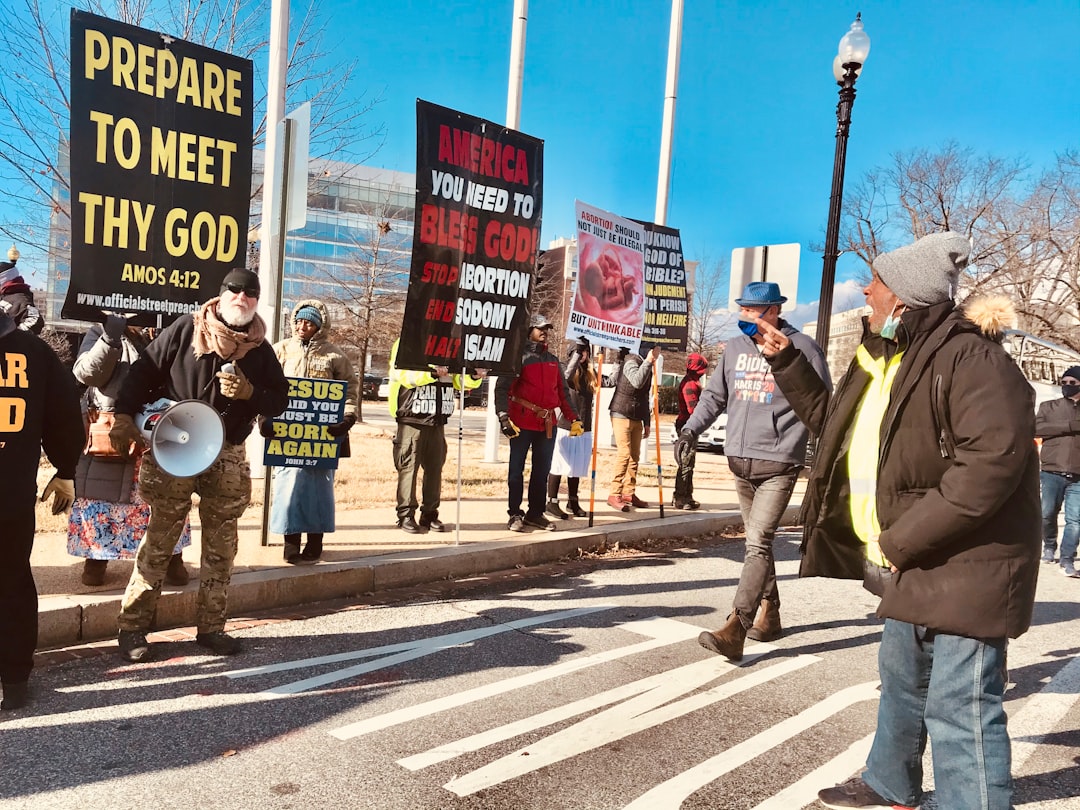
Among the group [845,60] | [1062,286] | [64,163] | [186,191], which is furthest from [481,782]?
[1062,286]

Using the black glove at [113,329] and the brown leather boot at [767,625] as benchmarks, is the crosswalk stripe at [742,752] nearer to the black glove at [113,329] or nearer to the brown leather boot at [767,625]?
the brown leather boot at [767,625]

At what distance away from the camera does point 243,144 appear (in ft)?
19.3

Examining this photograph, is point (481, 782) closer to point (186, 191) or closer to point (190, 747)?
point (190, 747)

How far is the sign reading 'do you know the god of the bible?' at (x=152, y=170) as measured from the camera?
17.1ft

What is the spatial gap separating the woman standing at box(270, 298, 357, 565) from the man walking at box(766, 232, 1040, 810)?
4.29 meters

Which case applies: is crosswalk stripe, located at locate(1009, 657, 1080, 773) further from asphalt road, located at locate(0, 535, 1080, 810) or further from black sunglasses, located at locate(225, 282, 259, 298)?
black sunglasses, located at locate(225, 282, 259, 298)

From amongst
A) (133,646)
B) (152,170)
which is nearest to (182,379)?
(133,646)

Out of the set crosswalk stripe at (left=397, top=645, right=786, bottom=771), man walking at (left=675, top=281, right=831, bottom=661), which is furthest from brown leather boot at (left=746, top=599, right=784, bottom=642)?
crosswalk stripe at (left=397, top=645, right=786, bottom=771)

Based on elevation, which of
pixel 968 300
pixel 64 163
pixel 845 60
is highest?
pixel 845 60

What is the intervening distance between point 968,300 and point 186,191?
4.94 meters

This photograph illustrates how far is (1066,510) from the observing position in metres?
8.71

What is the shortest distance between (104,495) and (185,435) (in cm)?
128

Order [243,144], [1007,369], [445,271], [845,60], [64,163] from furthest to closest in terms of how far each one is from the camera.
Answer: [845,60]
[64,163]
[445,271]
[243,144]
[1007,369]

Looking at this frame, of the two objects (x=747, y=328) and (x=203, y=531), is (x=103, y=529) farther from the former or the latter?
(x=747, y=328)
